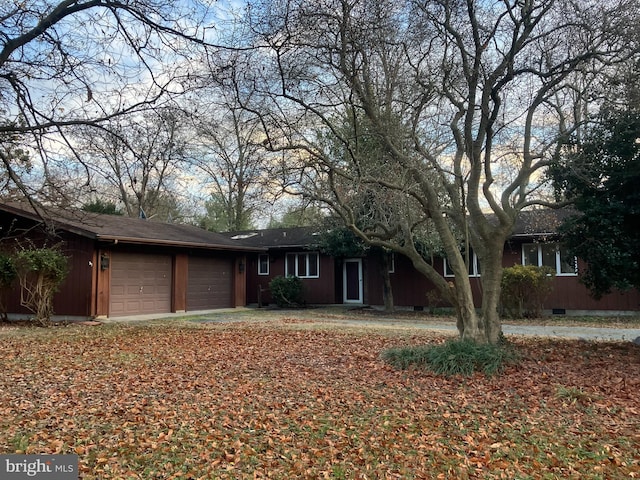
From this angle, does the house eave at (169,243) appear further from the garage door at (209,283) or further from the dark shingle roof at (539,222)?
the dark shingle roof at (539,222)

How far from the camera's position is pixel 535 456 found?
416 cm

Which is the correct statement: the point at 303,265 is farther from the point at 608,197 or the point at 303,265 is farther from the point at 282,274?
the point at 608,197

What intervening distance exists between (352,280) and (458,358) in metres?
14.8

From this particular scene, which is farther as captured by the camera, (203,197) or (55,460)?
(203,197)

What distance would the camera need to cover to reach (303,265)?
22.4 m

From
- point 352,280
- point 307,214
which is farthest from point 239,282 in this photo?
point 307,214

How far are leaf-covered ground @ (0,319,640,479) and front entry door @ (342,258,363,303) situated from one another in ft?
42.1

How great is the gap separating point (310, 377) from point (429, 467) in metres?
3.20

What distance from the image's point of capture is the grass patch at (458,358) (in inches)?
277

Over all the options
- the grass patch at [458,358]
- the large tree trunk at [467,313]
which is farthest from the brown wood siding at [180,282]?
the large tree trunk at [467,313]

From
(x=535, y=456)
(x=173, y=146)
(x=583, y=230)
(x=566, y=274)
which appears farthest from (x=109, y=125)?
(x=566, y=274)

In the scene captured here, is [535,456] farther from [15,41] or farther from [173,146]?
[15,41]

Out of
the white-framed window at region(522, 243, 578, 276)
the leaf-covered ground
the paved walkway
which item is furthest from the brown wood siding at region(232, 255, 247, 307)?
the leaf-covered ground

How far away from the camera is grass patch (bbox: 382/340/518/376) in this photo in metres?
7.03
